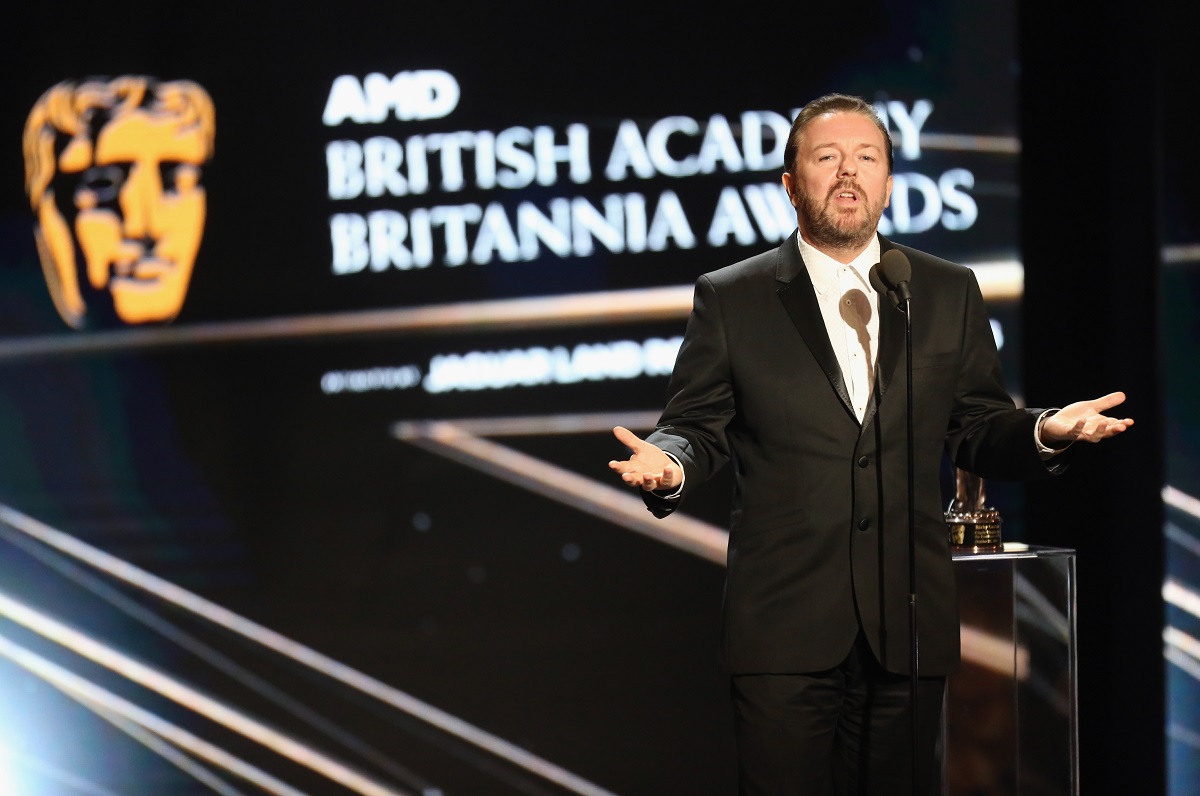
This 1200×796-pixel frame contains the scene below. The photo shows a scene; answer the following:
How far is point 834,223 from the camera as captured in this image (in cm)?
201

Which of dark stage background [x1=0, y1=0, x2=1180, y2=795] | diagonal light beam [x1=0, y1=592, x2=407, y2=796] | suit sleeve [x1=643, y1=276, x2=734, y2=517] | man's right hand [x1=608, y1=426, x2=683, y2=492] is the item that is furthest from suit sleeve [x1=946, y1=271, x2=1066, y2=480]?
diagonal light beam [x1=0, y1=592, x2=407, y2=796]

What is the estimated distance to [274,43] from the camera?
375 centimetres

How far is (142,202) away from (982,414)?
2.78m

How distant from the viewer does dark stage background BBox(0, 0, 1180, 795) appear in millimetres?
3539

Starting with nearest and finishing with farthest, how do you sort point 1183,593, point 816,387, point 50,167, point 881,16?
point 816,387 < point 1183,593 < point 881,16 < point 50,167

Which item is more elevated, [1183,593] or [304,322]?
[304,322]

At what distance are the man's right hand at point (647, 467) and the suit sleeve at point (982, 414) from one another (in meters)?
0.59

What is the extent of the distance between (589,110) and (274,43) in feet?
3.29

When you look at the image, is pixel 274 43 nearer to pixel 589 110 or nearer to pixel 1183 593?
pixel 589 110

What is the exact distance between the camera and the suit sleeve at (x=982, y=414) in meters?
2.04

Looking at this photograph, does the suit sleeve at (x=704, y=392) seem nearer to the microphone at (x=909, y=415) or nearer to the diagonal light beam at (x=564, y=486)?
the microphone at (x=909, y=415)

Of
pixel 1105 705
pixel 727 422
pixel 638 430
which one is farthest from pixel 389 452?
pixel 1105 705

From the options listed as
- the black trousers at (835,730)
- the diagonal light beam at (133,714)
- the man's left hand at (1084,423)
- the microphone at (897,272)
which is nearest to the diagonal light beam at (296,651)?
the diagonal light beam at (133,714)

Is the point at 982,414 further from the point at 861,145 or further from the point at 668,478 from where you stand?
the point at 668,478
